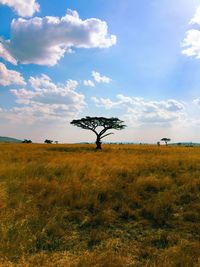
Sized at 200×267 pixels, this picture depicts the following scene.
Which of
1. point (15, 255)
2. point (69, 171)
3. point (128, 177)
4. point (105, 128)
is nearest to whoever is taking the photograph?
point (15, 255)

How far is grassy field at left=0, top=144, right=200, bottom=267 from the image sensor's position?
519cm

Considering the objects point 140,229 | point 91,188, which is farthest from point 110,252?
point 91,188

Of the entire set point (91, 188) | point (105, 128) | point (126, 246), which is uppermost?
point (105, 128)

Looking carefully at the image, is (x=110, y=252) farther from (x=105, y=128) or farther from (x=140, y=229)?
(x=105, y=128)

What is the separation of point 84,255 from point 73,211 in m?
2.83

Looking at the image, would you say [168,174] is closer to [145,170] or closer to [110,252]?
[145,170]

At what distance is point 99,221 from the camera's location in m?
7.39

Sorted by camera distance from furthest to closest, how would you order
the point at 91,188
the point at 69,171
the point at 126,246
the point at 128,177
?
the point at 69,171
the point at 128,177
the point at 91,188
the point at 126,246

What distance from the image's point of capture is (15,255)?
510 centimetres

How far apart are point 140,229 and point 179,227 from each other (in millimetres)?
1077

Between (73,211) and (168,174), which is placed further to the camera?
(168,174)

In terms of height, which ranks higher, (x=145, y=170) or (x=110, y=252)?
(x=145, y=170)


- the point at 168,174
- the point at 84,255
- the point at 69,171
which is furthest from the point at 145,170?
the point at 84,255

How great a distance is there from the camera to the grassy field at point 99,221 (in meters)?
5.19
